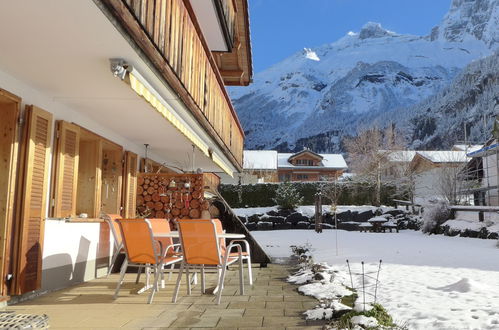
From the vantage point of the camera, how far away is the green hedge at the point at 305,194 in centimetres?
2733

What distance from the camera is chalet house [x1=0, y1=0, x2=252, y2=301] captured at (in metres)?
3.51

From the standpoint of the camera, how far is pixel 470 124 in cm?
7488

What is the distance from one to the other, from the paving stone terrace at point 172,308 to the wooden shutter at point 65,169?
3.38 ft

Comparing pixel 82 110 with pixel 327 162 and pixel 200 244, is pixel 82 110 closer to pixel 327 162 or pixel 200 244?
pixel 200 244

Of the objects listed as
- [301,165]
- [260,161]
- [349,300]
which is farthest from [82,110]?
[301,165]

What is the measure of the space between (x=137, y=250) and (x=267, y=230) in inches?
Answer: 684

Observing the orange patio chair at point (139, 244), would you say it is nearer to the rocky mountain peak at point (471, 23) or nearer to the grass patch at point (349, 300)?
the grass patch at point (349, 300)

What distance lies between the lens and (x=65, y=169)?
5988 millimetres

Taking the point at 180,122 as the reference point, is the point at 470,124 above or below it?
above

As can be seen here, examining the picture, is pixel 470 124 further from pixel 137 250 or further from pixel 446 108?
pixel 137 250

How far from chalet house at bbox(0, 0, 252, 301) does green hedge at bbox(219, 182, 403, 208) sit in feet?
64.3

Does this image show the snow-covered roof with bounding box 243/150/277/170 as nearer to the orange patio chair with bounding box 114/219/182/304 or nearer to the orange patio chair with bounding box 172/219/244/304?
the orange patio chair with bounding box 114/219/182/304

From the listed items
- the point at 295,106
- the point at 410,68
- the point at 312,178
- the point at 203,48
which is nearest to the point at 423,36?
the point at 410,68

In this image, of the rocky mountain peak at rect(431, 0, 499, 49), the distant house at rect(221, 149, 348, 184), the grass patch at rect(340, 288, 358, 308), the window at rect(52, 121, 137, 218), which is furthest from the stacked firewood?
the rocky mountain peak at rect(431, 0, 499, 49)
